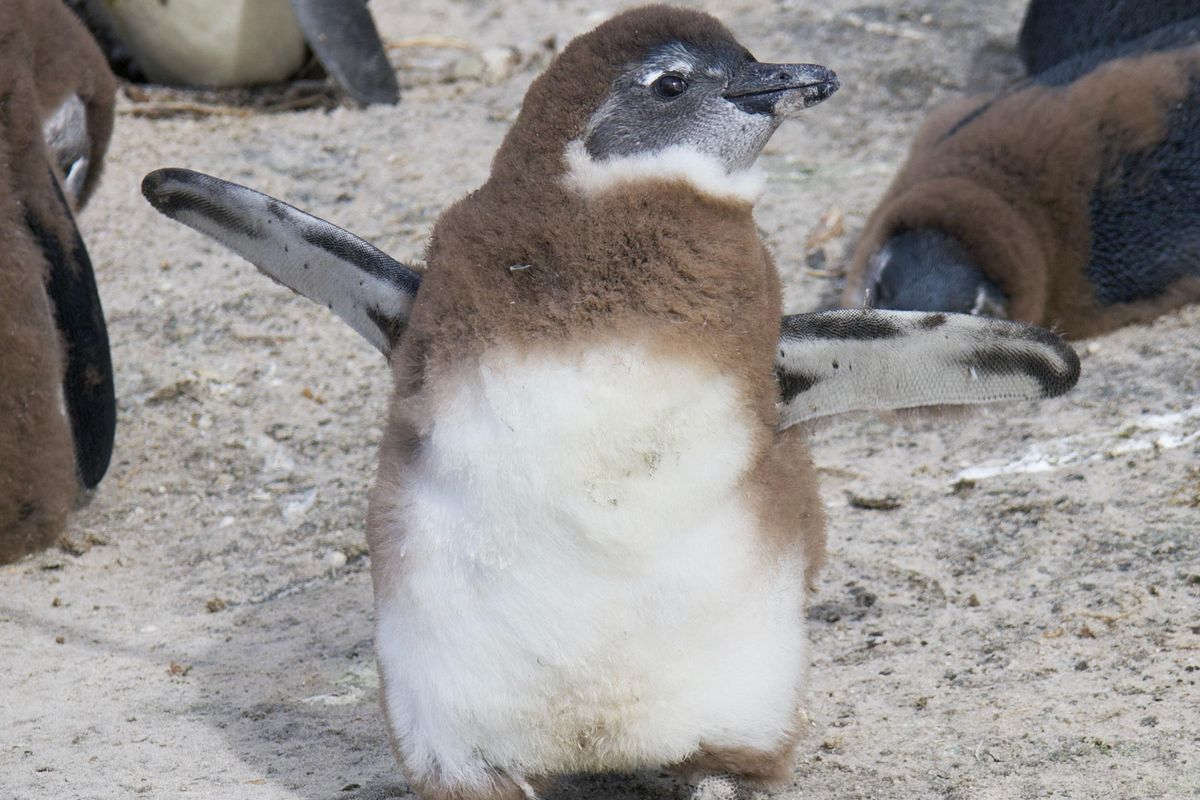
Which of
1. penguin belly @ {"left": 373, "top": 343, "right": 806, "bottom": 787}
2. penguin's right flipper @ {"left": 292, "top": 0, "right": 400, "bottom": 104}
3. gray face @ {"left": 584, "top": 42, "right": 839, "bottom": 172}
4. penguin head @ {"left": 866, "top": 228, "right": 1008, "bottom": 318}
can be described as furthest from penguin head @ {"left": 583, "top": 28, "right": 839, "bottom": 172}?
penguin's right flipper @ {"left": 292, "top": 0, "right": 400, "bottom": 104}

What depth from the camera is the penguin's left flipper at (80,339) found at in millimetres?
3234

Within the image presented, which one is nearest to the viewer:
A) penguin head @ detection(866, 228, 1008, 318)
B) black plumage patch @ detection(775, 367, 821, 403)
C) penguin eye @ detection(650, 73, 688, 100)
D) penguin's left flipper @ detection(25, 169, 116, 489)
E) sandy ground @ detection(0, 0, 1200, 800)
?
penguin eye @ detection(650, 73, 688, 100)

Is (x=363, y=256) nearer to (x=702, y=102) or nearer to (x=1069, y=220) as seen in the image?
(x=702, y=102)

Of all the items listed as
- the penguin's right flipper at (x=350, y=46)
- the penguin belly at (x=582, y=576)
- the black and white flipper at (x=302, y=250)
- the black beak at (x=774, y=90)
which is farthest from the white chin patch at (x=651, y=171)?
the penguin's right flipper at (x=350, y=46)

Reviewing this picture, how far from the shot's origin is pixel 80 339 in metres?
3.29

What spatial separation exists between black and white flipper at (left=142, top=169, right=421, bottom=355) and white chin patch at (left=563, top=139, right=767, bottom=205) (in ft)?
1.34

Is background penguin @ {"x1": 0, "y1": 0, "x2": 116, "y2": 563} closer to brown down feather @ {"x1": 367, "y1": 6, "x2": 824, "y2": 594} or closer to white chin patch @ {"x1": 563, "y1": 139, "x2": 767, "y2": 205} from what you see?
brown down feather @ {"x1": 367, "y1": 6, "x2": 824, "y2": 594}

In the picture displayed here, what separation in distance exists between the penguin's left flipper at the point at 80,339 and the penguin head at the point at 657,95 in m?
1.67

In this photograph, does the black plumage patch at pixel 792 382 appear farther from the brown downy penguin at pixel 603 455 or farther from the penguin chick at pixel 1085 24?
the penguin chick at pixel 1085 24

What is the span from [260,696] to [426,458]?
0.90m

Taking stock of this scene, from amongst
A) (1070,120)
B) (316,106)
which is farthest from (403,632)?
(316,106)

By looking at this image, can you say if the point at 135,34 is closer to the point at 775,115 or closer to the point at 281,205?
the point at 281,205

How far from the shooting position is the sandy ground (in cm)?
223

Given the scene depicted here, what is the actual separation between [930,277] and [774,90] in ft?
7.94
